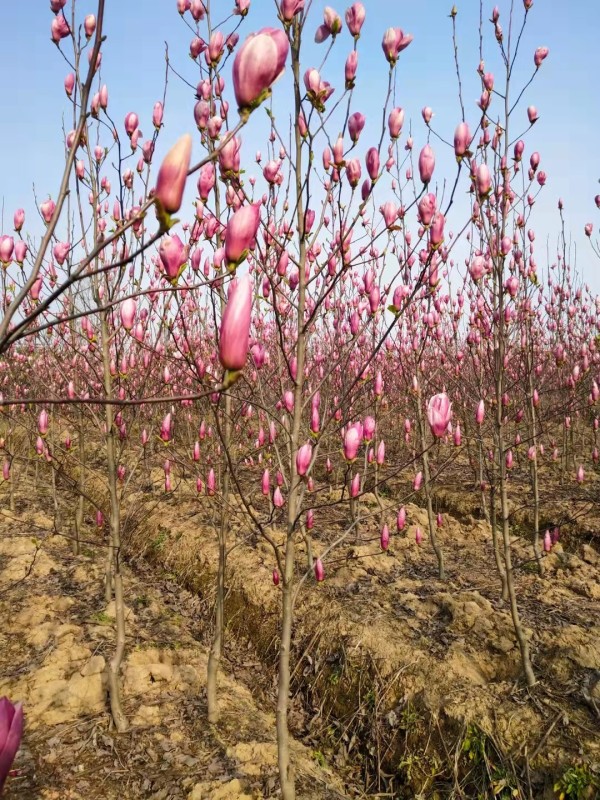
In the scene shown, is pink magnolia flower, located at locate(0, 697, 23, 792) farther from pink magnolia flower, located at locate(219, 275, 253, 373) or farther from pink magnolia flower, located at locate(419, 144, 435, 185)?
pink magnolia flower, located at locate(419, 144, 435, 185)

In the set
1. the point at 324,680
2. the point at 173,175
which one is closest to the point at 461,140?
the point at 173,175

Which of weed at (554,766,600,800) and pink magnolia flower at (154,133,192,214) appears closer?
pink magnolia flower at (154,133,192,214)

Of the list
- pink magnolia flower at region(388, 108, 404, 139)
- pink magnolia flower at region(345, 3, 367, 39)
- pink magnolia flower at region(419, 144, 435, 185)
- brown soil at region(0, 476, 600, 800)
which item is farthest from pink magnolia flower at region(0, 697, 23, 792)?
pink magnolia flower at region(345, 3, 367, 39)

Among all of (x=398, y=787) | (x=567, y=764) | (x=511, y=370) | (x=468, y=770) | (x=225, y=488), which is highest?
(x=511, y=370)

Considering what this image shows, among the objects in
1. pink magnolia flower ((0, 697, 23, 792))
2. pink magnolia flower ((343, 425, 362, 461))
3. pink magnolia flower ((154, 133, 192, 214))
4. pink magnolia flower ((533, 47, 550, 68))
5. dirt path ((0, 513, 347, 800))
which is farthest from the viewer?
pink magnolia flower ((533, 47, 550, 68))

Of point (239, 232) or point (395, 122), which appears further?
point (395, 122)

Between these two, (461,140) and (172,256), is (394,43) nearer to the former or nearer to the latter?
(461,140)

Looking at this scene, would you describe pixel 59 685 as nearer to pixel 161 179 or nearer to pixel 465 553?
pixel 161 179

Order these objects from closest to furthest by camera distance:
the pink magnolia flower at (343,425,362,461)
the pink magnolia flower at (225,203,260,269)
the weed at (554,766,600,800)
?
the pink magnolia flower at (225,203,260,269) < the pink magnolia flower at (343,425,362,461) < the weed at (554,766,600,800)

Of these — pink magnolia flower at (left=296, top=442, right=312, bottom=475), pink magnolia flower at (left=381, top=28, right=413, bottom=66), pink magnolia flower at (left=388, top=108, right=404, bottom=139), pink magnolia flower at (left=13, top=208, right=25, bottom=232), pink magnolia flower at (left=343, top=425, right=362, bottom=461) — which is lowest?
pink magnolia flower at (left=296, top=442, right=312, bottom=475)

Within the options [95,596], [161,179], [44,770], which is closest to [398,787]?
[44,770]

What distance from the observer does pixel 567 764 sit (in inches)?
94.3

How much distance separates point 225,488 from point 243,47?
2.37 m

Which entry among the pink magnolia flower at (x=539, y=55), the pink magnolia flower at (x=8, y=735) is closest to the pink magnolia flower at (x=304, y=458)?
the pink magnolia flower at (x=8, y=735)
